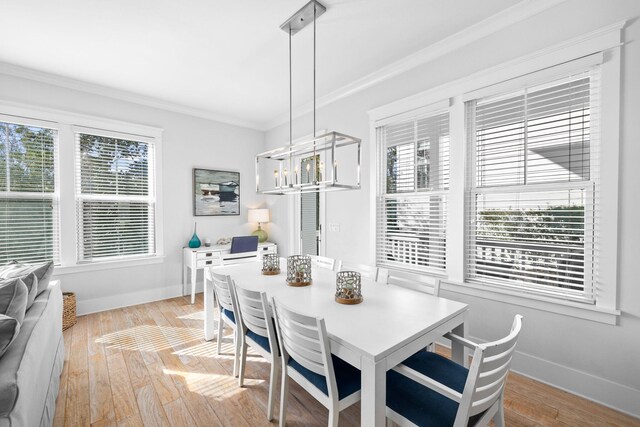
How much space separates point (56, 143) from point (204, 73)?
6.45 feet

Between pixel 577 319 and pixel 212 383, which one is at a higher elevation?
pixel 577 319

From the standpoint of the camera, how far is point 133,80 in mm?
3537

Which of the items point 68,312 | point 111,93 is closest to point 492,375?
point 68,312

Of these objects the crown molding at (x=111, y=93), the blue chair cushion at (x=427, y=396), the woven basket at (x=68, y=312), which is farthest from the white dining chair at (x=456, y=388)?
the crown molding at (x=111, y=93)

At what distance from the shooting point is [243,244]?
4289 millimetres

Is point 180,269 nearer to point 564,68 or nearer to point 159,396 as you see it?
point 159,396

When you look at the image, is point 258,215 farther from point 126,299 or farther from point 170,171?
point 126,299

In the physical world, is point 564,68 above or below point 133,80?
below

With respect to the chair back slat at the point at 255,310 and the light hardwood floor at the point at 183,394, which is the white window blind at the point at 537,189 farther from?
the chair back slat at the point at 255,310

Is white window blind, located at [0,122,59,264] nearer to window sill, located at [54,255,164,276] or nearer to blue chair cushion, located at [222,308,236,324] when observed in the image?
window sill, located at [54,255,164,276]

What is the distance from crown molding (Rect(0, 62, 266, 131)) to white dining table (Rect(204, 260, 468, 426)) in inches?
124

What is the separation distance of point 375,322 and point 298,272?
864mm

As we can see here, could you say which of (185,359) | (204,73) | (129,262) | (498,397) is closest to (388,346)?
(498,397)

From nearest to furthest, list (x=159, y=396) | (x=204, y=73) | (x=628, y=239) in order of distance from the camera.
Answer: (x=628, y=239), (x=159, y=396), (x=204, y=73)
